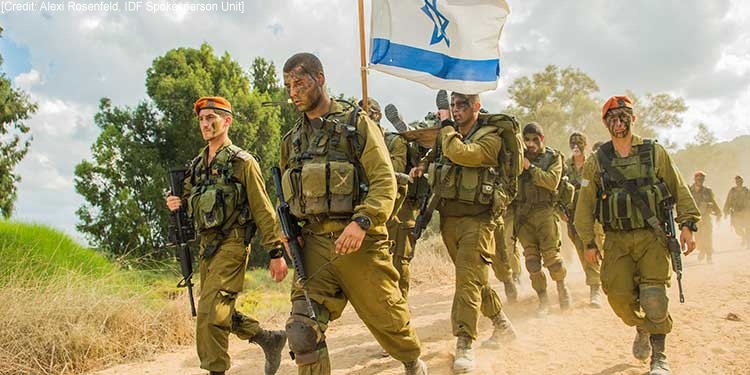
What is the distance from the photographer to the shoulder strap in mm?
4199

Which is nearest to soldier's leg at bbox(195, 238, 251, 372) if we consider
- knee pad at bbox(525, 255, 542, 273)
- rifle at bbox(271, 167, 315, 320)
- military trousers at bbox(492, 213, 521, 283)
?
rifle at bbox(271, 167, 315, 320)

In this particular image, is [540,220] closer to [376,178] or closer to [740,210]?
[376,178]

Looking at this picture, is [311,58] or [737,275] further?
[737,275]

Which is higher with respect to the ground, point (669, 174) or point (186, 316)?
point (669, 174)

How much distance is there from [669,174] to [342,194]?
2819 mm

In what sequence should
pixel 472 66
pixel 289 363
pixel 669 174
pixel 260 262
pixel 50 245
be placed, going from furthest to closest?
pixel 260 262 < pixel 50 245 < pixel 472 66 < pixel 289 363 < pixel 669 174

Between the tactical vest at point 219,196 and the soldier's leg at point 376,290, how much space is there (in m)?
1.32

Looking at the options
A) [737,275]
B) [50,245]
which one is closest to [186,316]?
[50,245]

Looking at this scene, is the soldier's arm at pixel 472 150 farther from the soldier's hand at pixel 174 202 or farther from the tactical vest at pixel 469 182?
the soldier's hand at pixel 174 202

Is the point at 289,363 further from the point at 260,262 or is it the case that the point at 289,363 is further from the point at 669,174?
the point at 260,262

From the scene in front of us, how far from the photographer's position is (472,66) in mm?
5555

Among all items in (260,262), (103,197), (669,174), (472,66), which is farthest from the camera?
(260,262)

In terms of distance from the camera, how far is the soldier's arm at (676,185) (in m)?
4.18

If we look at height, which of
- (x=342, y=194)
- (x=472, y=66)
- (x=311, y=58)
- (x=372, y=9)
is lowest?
(x=342, y=194)
